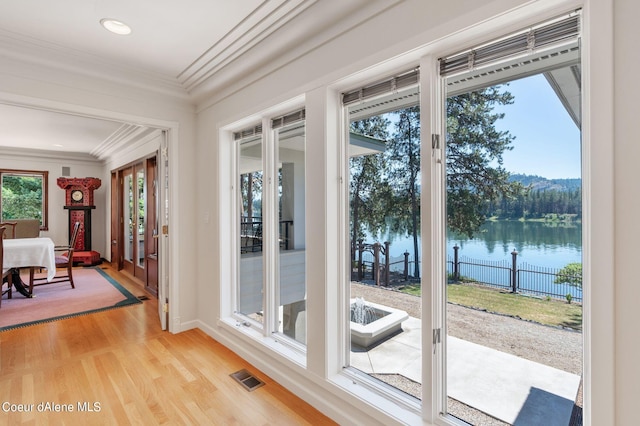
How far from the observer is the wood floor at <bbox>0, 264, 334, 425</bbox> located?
2.00 meters

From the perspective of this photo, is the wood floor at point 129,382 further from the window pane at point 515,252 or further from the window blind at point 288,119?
the window blind at point 288,119

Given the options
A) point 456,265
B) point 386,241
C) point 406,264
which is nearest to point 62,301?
point 386,241

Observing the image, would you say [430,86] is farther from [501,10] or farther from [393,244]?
[393,244]

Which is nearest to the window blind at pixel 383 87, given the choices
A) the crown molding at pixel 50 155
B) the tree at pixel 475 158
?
the tree at pixel 475 158

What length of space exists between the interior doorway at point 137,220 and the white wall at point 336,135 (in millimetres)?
2140

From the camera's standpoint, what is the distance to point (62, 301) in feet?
14.4

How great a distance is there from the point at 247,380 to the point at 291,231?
3.88 ft

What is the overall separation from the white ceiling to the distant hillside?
1098mm

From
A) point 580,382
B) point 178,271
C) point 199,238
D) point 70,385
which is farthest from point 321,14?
point 70,385

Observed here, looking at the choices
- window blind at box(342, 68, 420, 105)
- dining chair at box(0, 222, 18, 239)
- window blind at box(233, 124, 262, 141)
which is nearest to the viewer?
window blind at box(342, 68, 420, 105)

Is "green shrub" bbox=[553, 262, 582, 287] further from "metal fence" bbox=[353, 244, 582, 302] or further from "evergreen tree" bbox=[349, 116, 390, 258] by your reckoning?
"evergreen tree" bbox=[349, 116, 390, 258]

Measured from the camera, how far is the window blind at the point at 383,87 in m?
1.73

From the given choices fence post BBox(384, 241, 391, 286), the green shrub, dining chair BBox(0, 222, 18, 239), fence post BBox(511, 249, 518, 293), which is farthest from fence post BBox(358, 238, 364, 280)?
dining chair BBox(0, 222, 18, 239)
